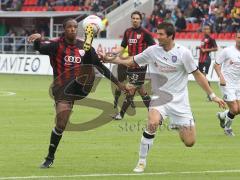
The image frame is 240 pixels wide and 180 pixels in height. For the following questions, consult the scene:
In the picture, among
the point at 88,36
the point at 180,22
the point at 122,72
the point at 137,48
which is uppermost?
the point at 88,36

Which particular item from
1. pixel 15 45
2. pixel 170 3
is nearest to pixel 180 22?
pixel 170 3

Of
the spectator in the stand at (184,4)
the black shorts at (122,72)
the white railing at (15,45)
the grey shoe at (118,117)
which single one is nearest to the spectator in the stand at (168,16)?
the spectator in the stand at (184,4)

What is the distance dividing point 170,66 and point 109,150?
9.49 feet

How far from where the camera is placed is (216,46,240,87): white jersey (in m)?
16.4

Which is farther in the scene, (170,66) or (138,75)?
(138,75)

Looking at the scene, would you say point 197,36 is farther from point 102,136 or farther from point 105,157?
point 105,157

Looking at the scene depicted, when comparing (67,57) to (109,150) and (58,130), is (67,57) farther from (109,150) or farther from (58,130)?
(109,150)

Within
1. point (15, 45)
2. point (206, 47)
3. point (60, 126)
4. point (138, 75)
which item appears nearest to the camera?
point (60, 126)

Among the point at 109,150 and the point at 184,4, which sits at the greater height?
the point at 109,150

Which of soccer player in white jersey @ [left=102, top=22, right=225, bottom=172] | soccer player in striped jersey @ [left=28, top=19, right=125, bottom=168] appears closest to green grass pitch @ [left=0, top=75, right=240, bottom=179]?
soccer player in white jersey @ [left=102, top=22, right=225, bottom=172]

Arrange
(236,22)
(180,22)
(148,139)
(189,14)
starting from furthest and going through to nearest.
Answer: (189,14) < (180,22) < (236,22) < (148,139)

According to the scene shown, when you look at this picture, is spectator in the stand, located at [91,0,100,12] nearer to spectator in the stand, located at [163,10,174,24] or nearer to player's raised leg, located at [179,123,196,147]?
spectator in the stand, located at [163,10,174,24]

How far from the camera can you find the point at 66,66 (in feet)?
40.3

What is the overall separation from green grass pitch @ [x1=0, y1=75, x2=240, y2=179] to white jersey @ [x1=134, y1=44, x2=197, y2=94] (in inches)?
51.2
